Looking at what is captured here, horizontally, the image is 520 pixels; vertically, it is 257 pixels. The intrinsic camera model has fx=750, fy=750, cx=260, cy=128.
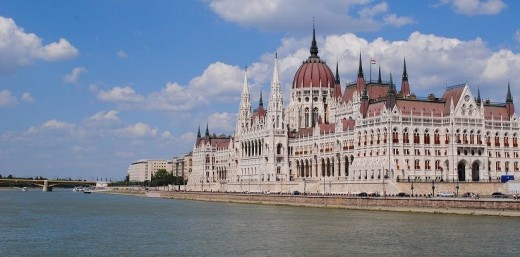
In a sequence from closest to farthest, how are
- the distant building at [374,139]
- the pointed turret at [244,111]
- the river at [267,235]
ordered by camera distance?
1. the river at [267,235]
2. the distant building at [374,139]
3. the pointed turret at [244,111]

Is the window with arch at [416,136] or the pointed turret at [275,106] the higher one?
the pointed turret at [275,106]

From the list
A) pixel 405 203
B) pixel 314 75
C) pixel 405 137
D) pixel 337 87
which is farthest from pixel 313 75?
pixel 405 203

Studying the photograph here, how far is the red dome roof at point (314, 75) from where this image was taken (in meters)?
157

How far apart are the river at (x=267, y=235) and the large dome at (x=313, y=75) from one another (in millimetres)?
77272

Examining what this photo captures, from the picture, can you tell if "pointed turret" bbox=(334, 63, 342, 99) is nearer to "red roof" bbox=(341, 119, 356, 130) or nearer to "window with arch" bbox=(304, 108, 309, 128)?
"window with arch" bbox=(304, 108, 309, 128)

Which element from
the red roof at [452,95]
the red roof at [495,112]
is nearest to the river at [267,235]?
the red roof at [452,95]

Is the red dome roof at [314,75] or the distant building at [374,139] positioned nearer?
the distant building at [374,139]

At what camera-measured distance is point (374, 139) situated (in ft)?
368

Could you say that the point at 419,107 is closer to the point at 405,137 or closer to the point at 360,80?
the point at 405,137

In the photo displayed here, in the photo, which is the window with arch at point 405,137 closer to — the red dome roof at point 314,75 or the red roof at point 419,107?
the red roof at point 419,107

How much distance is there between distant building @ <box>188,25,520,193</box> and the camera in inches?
4326

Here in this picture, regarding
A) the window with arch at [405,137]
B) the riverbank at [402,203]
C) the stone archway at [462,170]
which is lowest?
the riverbank at [402,203]

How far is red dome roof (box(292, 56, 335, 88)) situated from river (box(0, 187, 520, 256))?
77290mm

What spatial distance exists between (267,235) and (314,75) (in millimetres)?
100913
